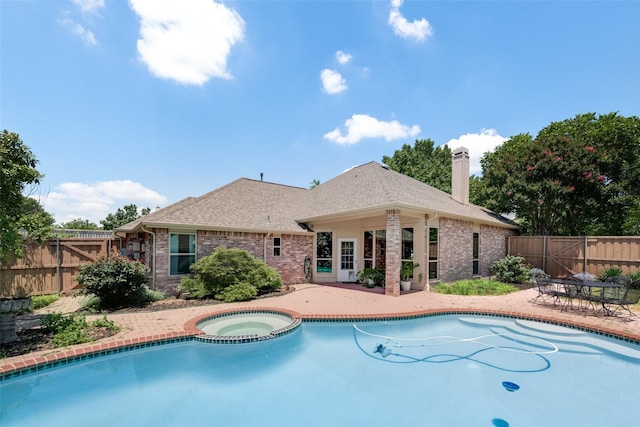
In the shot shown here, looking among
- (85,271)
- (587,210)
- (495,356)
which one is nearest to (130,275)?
(85,271)

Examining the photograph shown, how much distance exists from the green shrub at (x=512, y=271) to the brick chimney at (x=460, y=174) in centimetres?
388

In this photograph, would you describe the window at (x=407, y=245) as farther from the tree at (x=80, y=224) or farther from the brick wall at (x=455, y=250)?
the tree at (x=80, y=224)

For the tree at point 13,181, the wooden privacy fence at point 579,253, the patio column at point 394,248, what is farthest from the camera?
the wooden privacy fence at point 579,253

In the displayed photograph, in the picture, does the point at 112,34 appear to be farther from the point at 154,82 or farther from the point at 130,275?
the point at 130,275

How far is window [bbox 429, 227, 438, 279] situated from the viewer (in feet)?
42.0

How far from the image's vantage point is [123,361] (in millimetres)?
5758

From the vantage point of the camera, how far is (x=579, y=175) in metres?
15.8

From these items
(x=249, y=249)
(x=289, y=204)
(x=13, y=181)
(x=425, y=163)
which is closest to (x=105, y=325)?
(x=13, y=181)

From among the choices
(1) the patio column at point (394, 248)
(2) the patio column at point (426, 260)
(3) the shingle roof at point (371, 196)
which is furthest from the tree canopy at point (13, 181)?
(2) the patio column at point (426, 260)

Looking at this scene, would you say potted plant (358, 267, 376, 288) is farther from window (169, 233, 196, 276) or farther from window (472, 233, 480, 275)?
window (169, 233, 196, 276)

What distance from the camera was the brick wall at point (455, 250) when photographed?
1314 centimetres

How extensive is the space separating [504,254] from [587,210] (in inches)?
213

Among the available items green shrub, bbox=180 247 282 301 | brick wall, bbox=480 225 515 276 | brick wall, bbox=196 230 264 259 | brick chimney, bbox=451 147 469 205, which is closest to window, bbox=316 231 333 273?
brick wall, bbox=196 230 264 259

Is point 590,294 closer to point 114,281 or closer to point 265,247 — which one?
point 265,247
